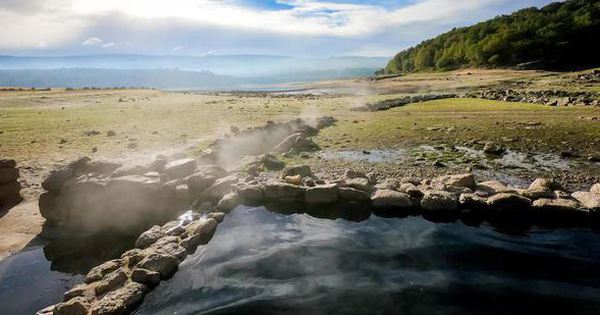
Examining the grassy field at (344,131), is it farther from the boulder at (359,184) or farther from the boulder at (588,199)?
the boulder at (359,184)

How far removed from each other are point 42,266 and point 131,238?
3.05m

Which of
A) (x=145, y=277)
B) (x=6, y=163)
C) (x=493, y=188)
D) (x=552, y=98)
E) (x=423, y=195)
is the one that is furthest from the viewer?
(x=552, y=98)

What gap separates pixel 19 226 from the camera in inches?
682

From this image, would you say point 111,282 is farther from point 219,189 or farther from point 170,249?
point 219,189

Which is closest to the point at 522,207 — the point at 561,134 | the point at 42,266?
the point at 561,134

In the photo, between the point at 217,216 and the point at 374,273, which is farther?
the point at 217,216

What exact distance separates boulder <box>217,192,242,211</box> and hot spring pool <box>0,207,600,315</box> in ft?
6.51

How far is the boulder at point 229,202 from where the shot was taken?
17659 mm

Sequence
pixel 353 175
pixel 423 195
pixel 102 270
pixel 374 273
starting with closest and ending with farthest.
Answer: pixel 374 273 → pixel 102 270 → pixel 423 195 → pixel 353 175

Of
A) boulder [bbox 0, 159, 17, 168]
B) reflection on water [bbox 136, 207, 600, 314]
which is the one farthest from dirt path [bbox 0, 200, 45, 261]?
reflection on water [bbox 136, 207, 600, 314]

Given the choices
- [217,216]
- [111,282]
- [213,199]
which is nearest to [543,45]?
[213,199]

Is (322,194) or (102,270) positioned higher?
(322,194)

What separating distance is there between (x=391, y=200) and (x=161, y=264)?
31.0 feet

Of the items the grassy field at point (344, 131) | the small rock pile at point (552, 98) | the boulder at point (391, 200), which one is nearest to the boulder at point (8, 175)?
the grassy field at point (344, 131)
